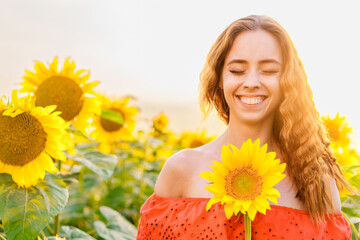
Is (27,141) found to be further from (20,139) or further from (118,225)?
(118,225)

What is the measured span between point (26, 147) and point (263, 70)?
38.0 inches

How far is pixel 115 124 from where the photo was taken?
3.50 metres

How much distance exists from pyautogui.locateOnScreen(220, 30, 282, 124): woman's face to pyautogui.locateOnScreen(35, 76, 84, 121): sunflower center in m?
0.88

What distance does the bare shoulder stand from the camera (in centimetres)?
203

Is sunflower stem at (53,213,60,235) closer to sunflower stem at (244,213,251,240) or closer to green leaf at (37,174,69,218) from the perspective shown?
green leaf at (37,174,69,218)

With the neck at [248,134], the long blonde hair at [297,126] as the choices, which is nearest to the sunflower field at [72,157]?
the long blonde hair at [297,126]

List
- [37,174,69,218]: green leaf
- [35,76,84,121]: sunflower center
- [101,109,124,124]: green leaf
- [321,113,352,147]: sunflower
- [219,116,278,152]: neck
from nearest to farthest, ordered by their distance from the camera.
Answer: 1. [37,174,69,218]: green leaf
2. [219,116,278,152]: neck
3. [35,76,84,121]: sunflower center
4. [101,109,124,124]: green leaf
5. [321,113,352,147]: sunflower

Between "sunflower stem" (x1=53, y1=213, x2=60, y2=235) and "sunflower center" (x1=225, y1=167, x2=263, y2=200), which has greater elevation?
"sunflower center" (x1=225, y1=167, x2=263, y2=200)

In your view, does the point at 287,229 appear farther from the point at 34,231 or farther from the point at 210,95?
the point at 34,231

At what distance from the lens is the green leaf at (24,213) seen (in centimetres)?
172

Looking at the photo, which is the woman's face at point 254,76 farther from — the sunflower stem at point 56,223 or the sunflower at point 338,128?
the sunflower at point 338,128

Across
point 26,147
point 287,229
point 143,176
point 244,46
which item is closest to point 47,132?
point 26,147

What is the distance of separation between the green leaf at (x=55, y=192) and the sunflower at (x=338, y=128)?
1655 mm

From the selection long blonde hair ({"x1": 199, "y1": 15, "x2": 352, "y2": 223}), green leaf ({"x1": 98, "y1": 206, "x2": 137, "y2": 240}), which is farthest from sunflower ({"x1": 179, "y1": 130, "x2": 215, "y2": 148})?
long blonde hair ({"x1": 199, "y1": 15, "x2": 352, "y2": 223})
